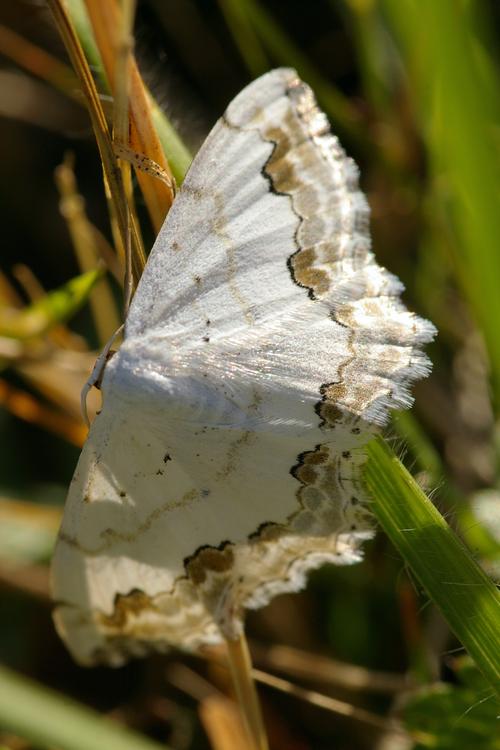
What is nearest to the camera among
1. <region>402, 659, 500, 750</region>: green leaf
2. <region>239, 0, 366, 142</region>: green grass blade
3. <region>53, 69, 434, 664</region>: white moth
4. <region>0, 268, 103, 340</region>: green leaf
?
<region>53, 69, 434, 664</region>: white moth

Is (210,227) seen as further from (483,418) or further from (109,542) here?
(483,418)

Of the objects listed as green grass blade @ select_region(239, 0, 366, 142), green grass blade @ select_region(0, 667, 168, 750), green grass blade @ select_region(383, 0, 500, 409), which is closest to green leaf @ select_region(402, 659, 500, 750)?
green grass blade @ select_region(0, 667, 168, 750)

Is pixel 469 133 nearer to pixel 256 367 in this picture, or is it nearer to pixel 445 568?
pixel 256 367

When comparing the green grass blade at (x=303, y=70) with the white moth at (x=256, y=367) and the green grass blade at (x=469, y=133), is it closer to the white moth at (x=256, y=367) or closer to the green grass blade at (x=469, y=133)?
the white moth at (x=256, y=367)

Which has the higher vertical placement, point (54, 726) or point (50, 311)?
point (50, 311)

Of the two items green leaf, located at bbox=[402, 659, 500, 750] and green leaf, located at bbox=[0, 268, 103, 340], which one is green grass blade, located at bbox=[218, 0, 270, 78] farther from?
green leaf, located at bbox=[402, 659, 500, 750]

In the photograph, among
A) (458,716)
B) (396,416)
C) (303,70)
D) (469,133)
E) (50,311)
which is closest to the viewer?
(469,133)

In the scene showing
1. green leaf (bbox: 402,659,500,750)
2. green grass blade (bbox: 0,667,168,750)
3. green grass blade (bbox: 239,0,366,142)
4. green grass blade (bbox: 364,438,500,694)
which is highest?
green grass blade (bbox: 239,0,366,142)

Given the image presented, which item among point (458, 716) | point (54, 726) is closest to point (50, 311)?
point (54, 726)
